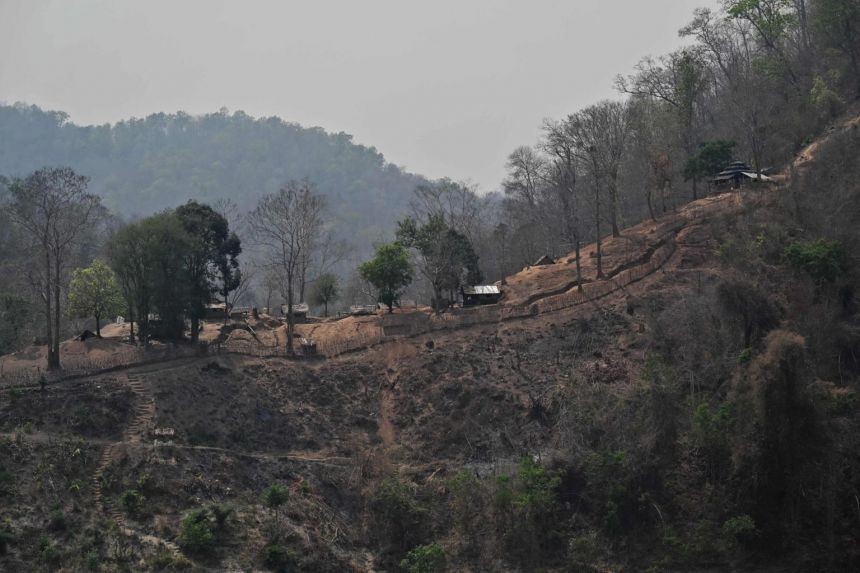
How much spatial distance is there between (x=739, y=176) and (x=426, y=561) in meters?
32.1

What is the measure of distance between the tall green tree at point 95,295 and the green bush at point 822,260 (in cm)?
3407

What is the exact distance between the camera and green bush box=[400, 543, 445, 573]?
102 ft

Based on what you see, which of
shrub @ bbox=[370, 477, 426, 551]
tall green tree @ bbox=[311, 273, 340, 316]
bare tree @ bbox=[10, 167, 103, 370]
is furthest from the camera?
tall green tree @ bbox=[311, 273, 340, 316]

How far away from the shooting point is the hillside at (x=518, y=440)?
100.0ft

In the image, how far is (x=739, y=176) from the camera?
52094 mm

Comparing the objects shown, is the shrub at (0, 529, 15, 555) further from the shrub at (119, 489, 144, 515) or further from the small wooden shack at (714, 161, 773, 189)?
the small wooden shack at (714, 161, 773, 189)

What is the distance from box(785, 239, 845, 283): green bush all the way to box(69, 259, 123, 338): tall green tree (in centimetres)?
3407

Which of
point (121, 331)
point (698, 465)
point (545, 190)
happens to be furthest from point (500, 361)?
point (545, 190)

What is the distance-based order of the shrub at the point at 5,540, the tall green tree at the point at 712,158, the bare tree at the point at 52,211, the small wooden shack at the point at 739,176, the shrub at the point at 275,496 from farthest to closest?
the tall green tree at the point at 712,158, the small wooden shack at the point at 739,176, the bare tree at the point at 52,211, the shrub at the point at 275,496, the shrub at the point at 5,540

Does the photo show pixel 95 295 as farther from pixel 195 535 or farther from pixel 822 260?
pixel 822 260

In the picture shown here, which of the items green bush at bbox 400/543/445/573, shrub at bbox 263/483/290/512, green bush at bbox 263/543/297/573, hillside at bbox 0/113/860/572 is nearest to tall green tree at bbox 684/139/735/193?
hillside at bbox 0/113/860/572

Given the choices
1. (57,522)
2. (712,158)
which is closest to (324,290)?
(712,158)

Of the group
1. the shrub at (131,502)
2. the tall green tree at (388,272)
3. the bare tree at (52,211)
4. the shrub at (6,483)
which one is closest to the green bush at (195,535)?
the shrub at (131,502)

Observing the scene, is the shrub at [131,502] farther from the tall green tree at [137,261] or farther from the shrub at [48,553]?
the tall green tree at [137,261]
